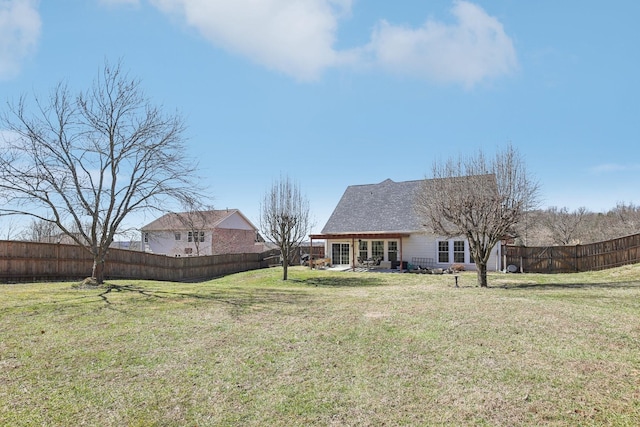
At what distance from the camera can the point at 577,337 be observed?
21.5 feet

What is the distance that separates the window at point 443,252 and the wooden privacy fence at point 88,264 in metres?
15.2

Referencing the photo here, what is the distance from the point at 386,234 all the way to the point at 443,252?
13.2 feet

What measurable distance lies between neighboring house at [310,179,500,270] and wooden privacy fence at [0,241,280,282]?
7.93 meters

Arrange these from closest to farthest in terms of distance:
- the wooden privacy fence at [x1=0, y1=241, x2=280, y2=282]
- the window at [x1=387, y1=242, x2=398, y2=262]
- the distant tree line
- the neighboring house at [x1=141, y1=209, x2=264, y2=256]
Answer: the wooden privacy fence at [x1=0, y1=241, x2=280, y2=282] < the window at [x1=387, y1=242, x2=398, y2=262] < the distant tree line < the neighboring house at [x1=141, y1=209, x2=264, y2=256]

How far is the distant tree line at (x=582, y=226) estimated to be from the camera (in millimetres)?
39688

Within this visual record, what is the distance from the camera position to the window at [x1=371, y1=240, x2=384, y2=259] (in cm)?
2734

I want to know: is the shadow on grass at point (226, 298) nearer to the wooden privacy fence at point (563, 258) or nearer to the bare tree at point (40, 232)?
the wooden privacy fence at point (563, 258)

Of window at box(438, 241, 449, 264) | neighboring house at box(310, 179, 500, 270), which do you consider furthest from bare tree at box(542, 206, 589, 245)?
window at box(438, 241, 449, 264)

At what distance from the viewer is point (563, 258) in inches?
946

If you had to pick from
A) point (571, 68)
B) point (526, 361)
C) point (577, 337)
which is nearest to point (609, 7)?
point (571, 68)

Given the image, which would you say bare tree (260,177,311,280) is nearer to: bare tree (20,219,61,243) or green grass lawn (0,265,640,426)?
green grass lawn (0,265,640,426)

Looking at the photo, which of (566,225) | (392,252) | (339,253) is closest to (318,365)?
(392,252)

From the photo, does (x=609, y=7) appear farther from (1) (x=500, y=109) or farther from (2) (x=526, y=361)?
(2) (x=526, y=361)

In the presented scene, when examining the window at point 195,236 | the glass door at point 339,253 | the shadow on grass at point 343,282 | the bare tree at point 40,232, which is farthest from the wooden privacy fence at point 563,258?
the bare tree at point 40,232
